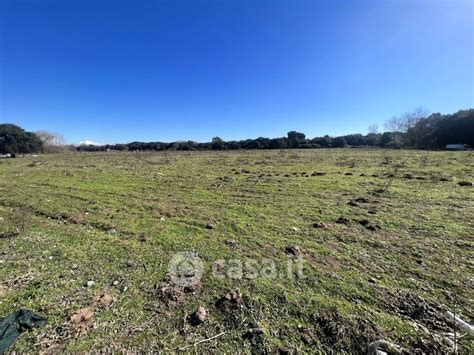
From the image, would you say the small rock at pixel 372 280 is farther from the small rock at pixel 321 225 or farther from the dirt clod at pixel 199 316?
the dirt clod at pixel 199 316

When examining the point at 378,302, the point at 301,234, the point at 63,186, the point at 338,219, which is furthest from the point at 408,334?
the point at 63,186

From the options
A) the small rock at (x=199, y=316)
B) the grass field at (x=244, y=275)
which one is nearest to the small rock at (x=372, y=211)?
the grass field at (x=244, y=275)

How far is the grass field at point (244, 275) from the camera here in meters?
2.14

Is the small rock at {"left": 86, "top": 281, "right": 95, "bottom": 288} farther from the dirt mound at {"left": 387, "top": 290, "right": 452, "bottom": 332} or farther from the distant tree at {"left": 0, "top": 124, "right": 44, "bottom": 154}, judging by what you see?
the distant tree at {"left": 0, "top": 124, "right": 44, "bottom": 154}

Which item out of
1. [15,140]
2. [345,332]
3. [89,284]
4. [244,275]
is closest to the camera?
[345,332]

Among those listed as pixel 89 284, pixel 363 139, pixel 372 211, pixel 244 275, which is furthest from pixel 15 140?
pixel 363 139

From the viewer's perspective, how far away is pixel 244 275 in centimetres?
306

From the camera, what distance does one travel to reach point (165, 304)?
2.55m

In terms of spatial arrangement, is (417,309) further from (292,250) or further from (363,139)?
(363,139)

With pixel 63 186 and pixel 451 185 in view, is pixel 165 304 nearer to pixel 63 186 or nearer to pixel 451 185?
pixel 63 186

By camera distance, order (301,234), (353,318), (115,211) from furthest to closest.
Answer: (115,211)
(301,234)
(353,318)

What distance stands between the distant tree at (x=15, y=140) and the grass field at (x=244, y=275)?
157 ft

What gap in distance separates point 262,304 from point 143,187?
7.88m

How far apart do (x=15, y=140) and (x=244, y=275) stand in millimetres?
55468
